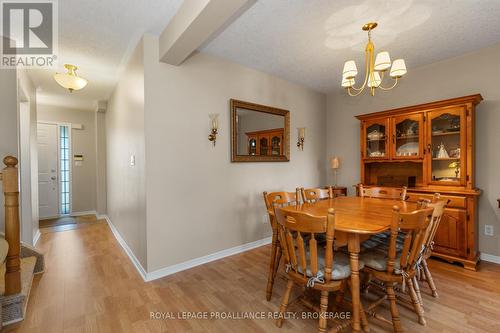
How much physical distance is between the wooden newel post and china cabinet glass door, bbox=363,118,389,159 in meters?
4.09

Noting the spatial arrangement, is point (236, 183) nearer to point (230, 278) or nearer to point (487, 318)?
point (230, 278)

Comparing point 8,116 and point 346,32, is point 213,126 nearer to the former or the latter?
point 346,32

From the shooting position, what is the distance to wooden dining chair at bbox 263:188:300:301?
81.3 inches

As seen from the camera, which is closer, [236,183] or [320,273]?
[320,273]

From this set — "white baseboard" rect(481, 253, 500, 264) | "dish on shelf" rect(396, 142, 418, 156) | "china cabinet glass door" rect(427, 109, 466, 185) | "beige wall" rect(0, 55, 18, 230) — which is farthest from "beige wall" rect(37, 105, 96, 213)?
"white baseboard" rect(481, 253, 500, 264)

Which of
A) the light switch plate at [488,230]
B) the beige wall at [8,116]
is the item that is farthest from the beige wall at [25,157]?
the light switch plate at [488,230]

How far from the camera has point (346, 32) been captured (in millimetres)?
2430

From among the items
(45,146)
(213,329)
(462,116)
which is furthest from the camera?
(45,146)

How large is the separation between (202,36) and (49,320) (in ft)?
8.54

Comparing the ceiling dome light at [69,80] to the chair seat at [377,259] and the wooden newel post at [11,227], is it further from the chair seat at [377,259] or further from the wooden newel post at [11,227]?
the chair seat at [377,259]

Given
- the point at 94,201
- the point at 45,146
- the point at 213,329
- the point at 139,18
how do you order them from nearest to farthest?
the point at 213,329
the point at 139,18
the point at 45,146
the point at 94,201

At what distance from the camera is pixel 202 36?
2.03 metres

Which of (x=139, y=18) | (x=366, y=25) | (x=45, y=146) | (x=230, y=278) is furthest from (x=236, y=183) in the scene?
(x=45, y=146)

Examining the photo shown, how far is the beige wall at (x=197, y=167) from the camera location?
8.18 feet
